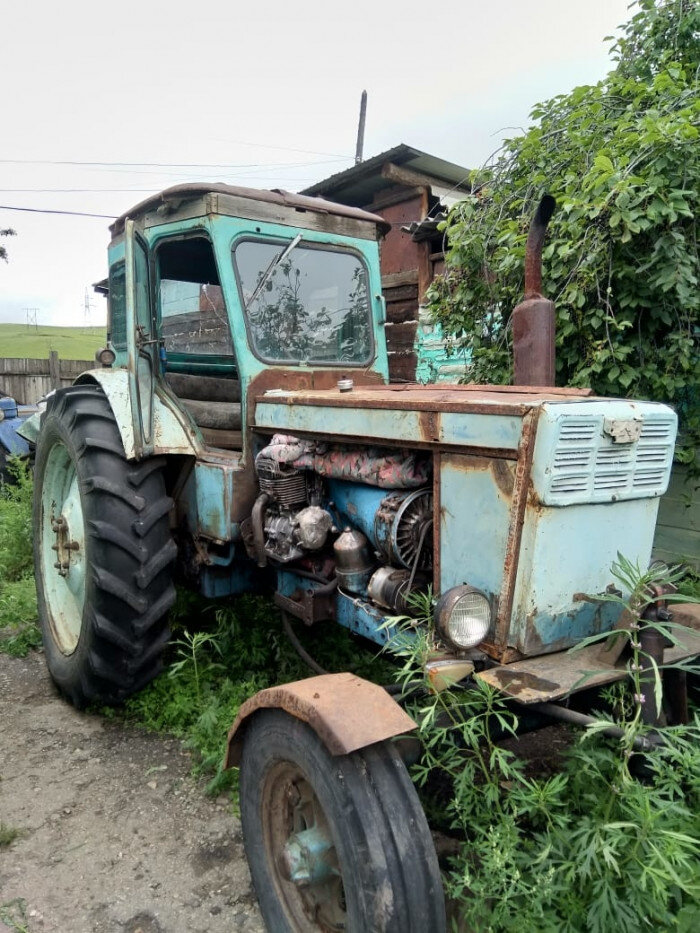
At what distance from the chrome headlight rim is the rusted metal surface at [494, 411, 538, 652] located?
0.14 ft

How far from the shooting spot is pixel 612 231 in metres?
3.49

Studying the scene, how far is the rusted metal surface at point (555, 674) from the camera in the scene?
1.65 m

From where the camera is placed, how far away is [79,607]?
3.42 meters

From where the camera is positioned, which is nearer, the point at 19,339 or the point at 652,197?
the point at 652,197

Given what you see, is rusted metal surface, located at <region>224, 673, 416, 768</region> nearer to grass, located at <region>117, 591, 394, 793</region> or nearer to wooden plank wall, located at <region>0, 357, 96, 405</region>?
grass, located at <region>117, 591, 394, 793</region>

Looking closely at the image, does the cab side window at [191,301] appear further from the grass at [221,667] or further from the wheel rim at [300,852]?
the wheel rim at [300,852]

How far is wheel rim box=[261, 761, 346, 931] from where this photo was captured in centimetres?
174

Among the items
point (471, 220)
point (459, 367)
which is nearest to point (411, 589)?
point (471, 220)

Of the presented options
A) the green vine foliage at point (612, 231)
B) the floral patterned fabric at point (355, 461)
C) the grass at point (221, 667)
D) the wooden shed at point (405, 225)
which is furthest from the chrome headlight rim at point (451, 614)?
the wooden shed at point (405, 225)

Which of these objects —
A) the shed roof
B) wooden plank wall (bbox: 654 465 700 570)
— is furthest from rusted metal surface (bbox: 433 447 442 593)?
the shed roof

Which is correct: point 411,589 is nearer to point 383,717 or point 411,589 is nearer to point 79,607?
point 383,717

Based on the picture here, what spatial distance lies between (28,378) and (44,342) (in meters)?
30.3

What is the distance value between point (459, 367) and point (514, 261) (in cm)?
261

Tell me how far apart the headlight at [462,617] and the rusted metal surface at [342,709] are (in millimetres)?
237
